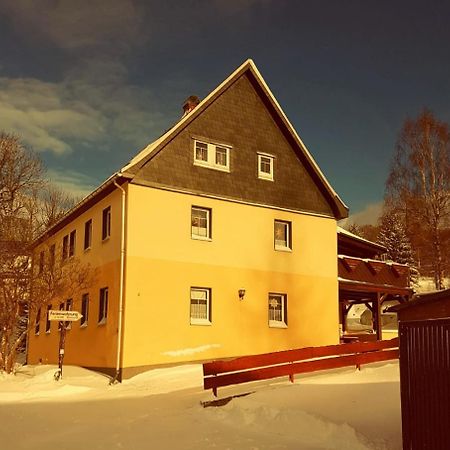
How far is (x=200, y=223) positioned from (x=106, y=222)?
3.57m

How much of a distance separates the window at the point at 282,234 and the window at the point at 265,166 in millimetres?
1843

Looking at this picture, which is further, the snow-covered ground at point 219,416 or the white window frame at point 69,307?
the white window frame at point 69,307

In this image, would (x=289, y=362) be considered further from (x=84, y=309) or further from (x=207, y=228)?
(x=84, y=309)

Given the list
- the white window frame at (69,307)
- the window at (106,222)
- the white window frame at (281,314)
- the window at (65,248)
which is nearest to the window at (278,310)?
the white window frame at (281,314)

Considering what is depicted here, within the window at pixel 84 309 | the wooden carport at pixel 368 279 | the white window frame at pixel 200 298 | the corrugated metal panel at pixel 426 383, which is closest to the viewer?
the corrugated metal panel at pixel 426 383

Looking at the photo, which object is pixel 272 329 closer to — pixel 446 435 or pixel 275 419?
pixel 275 419

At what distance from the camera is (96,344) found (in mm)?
21141

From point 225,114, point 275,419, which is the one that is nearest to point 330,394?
point 275,419

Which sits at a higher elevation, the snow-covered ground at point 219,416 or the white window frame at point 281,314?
the white window frame at point 281,314

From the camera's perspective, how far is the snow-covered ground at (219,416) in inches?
360

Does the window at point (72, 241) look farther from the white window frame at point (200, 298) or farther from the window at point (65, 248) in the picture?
the white window frame at point (200, 298)

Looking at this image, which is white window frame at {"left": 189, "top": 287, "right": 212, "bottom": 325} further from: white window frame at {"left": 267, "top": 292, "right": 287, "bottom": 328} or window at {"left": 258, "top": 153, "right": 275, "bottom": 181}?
window at {"left": 258, "top": 153, "right": 275, "bottom": 181}

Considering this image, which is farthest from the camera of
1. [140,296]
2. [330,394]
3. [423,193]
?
[423,193]

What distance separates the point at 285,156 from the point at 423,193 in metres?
13.2
